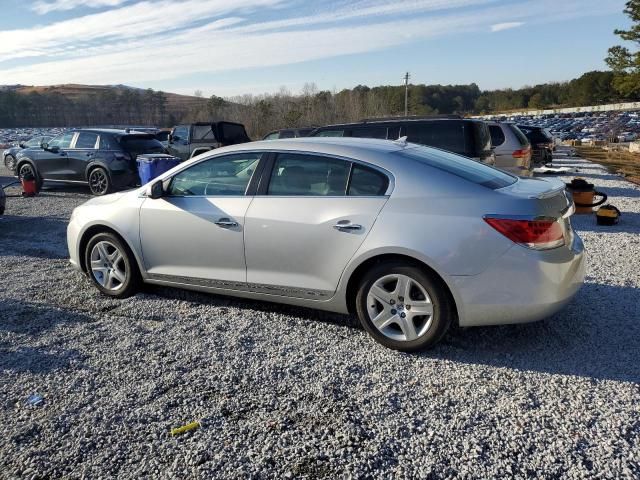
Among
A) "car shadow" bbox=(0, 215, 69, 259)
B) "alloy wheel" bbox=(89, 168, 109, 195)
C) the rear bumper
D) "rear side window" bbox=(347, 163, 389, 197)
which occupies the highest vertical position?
"rear side window" bbox=(347, 163, 389, 197)

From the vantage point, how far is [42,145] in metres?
12.9

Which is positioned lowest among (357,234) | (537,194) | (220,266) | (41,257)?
(41,257)

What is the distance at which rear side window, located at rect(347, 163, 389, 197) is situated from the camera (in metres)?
3.85

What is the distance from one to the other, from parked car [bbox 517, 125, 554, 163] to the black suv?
13.4 m

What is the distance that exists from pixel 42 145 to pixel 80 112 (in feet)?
305

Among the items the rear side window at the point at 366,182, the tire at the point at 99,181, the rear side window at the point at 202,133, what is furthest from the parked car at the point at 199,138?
the rear side window at the point at 366,182

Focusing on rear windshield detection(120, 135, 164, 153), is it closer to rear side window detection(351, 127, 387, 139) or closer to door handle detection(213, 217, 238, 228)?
rear side window detection(351, 127, 387, 139)

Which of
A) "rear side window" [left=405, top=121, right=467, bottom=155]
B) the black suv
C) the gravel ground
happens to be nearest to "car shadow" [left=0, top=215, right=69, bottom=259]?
the gravel ground

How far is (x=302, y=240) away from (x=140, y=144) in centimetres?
985

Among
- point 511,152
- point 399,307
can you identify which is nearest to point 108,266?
point 399,307

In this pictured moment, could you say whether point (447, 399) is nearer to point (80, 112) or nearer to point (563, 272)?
point (563, 272)

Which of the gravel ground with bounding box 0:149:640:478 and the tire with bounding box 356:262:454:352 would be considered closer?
the gravel ground with bounding box 0:149:640:478

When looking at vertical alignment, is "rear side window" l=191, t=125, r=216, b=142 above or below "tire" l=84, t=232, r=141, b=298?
above

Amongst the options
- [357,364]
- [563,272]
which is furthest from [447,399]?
[563,272]
